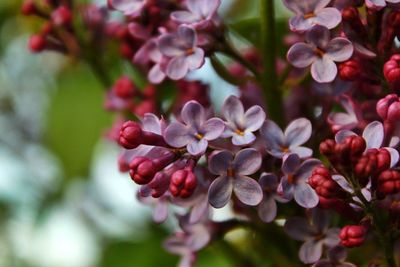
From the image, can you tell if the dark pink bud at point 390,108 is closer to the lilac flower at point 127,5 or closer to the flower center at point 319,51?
the flower center at point 319,51

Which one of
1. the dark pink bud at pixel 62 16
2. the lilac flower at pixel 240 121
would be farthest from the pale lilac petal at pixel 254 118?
the dark pink bud at pixel 62 16

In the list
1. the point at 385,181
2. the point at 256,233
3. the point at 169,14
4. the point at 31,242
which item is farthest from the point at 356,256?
the point at 31,242

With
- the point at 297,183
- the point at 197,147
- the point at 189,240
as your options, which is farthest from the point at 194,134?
the point at 189,240

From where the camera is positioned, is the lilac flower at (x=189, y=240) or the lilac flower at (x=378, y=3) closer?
the lilac flower at (x=378, y=3)

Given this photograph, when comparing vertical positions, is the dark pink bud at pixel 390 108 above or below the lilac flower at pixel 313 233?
above

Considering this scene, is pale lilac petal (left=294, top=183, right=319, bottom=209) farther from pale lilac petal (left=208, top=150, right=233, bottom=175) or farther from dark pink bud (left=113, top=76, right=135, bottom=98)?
dark pink bud (left=113, top=76, right=135, bottom=98)

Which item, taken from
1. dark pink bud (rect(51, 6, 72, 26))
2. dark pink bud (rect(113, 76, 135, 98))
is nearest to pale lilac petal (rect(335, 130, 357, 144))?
dark pink bud (rect(113, 76, 135, 98))
